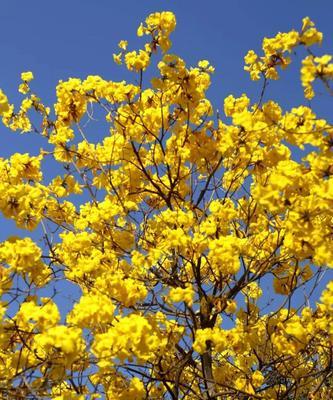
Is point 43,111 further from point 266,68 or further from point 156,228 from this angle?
point 266,68

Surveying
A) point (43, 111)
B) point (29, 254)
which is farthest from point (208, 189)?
point (29, 254)

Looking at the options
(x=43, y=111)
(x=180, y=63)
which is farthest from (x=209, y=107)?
(x=43, y=111)

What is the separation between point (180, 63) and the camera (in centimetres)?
526

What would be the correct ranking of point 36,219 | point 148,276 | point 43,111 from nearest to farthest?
point 36,219
point 148,276
point 43,111

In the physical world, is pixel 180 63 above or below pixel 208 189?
above

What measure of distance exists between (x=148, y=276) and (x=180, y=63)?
2.17 meters

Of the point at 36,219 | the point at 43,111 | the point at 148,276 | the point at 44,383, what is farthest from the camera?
the point at 43,111

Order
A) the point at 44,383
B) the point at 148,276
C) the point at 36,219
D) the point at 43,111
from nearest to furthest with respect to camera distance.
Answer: the point at 44,383, the point at 36,219, the point at 148,276, the point at 43,111

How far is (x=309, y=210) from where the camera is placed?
12.1ft

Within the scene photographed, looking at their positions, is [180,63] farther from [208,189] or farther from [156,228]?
[156,228]

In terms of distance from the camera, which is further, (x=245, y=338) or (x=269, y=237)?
(x=269, y=237)

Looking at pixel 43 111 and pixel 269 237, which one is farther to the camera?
pixel 43 111

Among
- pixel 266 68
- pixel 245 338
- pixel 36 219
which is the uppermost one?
pixel 266 68

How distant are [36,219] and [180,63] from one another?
205 centimetres
